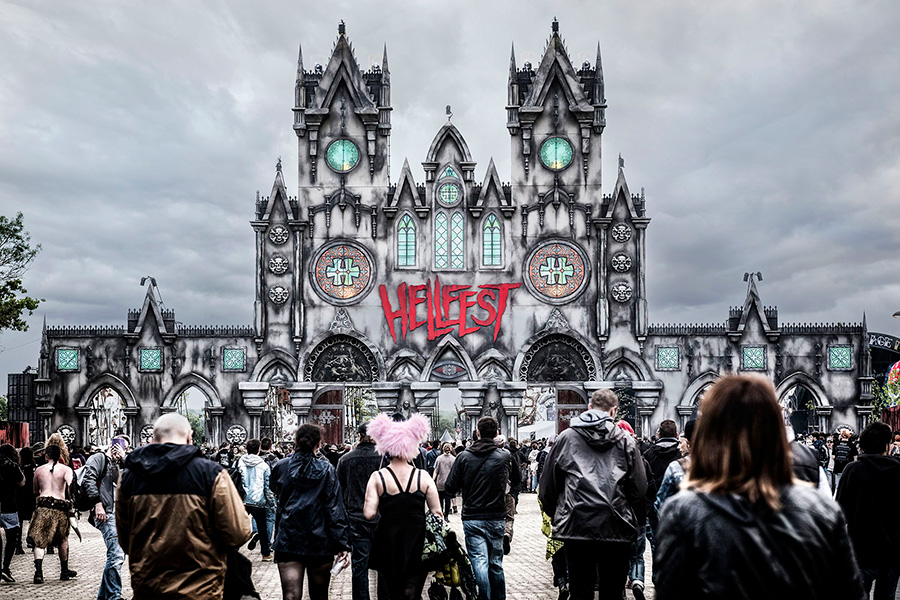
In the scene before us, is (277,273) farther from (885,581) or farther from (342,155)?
(885,581)

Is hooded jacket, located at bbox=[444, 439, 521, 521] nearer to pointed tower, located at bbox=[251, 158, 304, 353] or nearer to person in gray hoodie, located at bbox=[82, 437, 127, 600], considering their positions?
person in gray hoodie, located at bbox=[82, 437, 127, 600]

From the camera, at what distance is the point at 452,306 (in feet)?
146

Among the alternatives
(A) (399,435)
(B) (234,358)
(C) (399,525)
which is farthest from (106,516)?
(B) (234,358)

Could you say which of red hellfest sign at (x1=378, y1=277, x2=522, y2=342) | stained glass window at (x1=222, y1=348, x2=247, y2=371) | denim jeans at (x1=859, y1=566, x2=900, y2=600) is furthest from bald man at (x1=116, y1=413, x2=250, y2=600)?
stained glass window at (x1=222, y1=348, x2=247, y2=371)

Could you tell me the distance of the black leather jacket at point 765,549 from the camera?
3.89m

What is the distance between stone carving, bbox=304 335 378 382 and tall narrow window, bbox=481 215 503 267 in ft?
23.1

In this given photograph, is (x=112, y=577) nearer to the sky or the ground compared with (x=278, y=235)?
nearer to the ground

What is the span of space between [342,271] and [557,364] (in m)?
10.8

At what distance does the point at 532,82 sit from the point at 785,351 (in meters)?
17.2

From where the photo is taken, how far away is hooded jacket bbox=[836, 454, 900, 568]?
9.59 meters

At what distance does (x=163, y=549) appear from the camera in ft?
23.3

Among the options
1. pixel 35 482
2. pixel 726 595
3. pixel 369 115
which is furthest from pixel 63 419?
pixel 726 595

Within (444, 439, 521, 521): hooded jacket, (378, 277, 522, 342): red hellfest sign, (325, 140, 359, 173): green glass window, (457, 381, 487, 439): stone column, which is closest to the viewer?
(444, 439, 521, 521): hooded jacket

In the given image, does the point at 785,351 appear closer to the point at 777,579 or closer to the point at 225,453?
the point at 225,453
